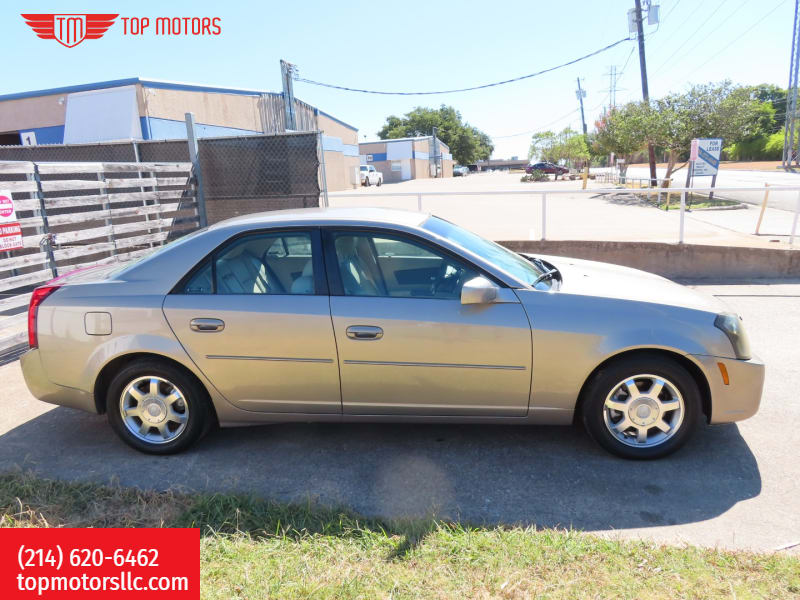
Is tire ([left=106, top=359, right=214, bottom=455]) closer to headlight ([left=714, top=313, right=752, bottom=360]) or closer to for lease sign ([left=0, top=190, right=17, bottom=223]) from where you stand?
headlight ([left=714, top=313, right=752, bottom=360])

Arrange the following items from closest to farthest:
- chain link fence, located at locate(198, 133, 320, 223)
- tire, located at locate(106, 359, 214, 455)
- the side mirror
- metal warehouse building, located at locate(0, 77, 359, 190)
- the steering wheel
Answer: the side mirror → the steering wheel → tire, located at locate(106, 359, 214, 455) → chain link fence, located at locate(198, 133, 320, 223) → metal warehouse building, located at locate(0, 77, 359, 190)

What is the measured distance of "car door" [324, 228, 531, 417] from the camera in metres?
3.49

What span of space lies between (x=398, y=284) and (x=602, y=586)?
6.71ft

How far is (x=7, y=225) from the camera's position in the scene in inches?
237

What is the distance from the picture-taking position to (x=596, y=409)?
354cm

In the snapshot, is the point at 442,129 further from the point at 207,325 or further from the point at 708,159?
the point at 207,325

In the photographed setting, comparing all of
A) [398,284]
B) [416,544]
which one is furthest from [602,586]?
[398,284]

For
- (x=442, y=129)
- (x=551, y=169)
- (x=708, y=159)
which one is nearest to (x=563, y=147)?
(x=551, y=169)

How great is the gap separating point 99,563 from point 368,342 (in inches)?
69.7

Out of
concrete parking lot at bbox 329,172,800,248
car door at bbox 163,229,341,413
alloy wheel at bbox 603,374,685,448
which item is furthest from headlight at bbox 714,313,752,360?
concrete parking lot at bbox 329,172,800,248

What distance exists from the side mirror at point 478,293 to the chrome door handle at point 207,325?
4.97 feet

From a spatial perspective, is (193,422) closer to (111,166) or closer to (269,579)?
(269,579)

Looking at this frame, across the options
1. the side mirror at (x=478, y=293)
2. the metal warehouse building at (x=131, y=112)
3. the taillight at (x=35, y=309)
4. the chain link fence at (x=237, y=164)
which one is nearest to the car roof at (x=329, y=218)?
the side mirror at (x=478, y=293)

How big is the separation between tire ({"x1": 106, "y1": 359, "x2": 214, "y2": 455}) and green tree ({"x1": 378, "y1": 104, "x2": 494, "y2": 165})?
309ft
